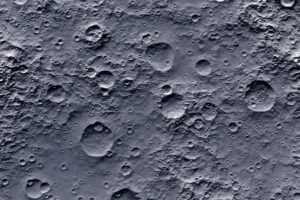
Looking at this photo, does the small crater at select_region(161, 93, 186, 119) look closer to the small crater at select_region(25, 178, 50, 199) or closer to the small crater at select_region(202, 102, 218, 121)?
the small crater at select_region(202, 102, 218, 121)

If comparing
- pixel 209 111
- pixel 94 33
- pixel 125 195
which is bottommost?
pixel 125 195

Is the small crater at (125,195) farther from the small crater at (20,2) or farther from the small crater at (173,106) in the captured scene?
the small crater at (20,2)

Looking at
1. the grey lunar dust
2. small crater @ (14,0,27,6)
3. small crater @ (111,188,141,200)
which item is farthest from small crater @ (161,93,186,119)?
small crater @ (14,0,27,6)

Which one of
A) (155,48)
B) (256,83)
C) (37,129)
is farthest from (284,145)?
(37,129)

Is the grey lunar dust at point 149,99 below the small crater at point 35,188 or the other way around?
the other way around

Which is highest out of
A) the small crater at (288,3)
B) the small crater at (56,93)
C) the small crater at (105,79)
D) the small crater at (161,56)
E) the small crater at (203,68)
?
the small crater at (288,3)

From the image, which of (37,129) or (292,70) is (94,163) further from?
(292,70)

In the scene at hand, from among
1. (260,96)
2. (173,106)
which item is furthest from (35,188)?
(260,96)

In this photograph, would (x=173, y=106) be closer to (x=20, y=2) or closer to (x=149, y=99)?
(x=149, y=99)

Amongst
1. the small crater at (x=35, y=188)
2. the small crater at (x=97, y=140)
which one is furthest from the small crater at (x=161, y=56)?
the small crater at (x=35, y=188)
